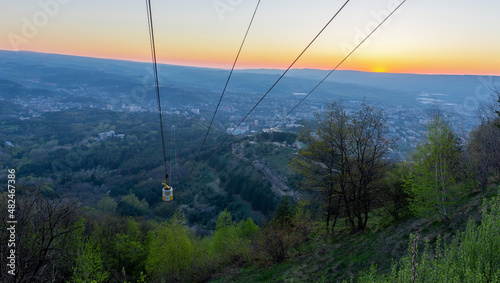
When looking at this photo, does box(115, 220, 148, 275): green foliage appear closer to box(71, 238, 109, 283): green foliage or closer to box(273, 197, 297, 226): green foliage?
box(71, 238, 109, 283): green foliage

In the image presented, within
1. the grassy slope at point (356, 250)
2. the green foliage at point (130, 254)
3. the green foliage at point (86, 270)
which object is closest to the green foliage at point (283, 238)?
the grassy slope at point (356, 250)

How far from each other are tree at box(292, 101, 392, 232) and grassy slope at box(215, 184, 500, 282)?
156cm

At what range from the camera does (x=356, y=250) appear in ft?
38.0

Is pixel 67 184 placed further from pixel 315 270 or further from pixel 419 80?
pixel 419 80

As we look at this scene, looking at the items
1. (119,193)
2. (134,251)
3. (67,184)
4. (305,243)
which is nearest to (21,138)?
(67,184)

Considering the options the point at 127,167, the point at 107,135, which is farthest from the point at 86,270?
the point at 107,135

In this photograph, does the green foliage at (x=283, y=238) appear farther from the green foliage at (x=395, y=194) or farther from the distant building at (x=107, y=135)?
the distant building at (x=107, y=135)

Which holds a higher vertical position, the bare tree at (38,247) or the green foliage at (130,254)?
the bare tree at (38,247)

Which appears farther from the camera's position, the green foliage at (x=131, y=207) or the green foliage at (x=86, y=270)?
the green foliage at (x=131, y=207)

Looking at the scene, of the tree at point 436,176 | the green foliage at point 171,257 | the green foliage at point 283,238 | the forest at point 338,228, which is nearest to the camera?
the forest at point 338,228

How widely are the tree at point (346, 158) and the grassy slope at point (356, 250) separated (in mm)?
1564

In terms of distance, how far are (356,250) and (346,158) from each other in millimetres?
4624

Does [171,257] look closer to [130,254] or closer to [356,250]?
[130,254]

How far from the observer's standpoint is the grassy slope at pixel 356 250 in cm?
954
